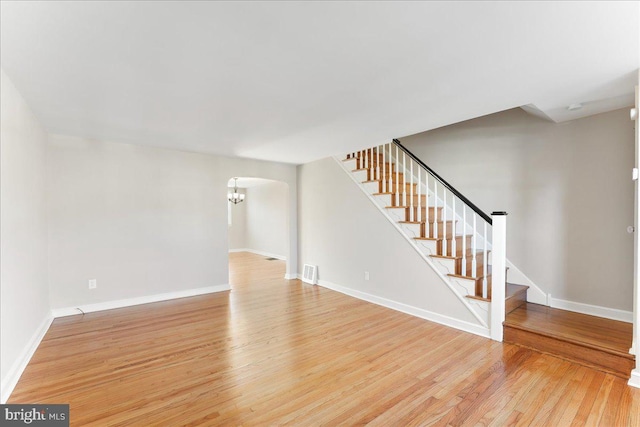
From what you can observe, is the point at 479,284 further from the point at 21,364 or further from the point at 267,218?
the point at 267,218

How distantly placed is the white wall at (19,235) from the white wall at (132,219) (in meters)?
0.46

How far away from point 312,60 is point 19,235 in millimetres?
2828

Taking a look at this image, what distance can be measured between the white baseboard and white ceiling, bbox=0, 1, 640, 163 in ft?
7.29

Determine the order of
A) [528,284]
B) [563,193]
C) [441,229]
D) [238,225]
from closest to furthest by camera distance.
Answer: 1. [563,193]
2. [528,284]
3. [441,229]
4. [238,225]

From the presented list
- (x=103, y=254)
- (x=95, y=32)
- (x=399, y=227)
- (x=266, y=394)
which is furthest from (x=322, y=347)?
(x=103, y=254)

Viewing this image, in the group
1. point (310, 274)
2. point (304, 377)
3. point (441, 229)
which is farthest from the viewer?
point (310, 274)

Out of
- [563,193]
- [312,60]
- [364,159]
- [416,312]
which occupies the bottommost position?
[416,312]

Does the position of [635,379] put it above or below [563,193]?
below

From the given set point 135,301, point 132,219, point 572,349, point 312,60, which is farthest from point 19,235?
point 572,349

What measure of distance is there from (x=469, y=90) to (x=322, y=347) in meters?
2.72

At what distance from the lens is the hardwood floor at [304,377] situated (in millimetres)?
1939

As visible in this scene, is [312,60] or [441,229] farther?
[441,229]

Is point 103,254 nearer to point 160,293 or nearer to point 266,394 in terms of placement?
point 160,293

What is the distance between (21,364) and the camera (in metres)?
2.45
